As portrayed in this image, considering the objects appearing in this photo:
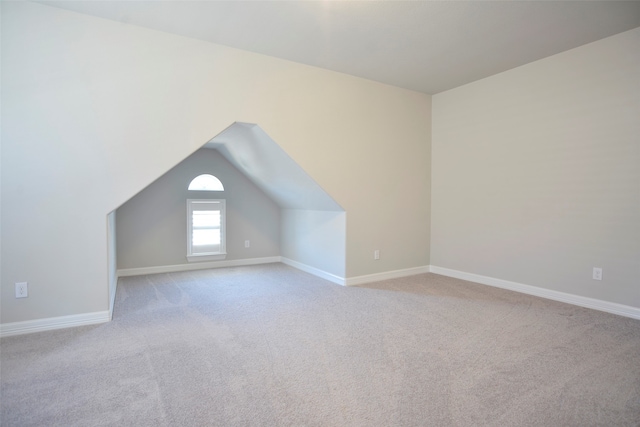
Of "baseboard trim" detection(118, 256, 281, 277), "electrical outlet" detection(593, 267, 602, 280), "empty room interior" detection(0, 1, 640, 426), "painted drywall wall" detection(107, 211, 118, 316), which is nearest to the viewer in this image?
"empty room interior" detection(0, 1, 640, 426)

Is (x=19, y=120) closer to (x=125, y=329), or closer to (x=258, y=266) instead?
(x=125, y=329)

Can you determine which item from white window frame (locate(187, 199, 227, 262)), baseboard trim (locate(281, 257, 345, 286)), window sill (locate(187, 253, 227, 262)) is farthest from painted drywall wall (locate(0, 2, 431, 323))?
window sill (locate(187, 253, 227, 262))

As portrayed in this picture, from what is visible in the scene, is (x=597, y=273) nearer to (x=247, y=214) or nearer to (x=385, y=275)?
(x=385, y=275)

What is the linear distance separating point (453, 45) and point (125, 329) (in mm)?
3809

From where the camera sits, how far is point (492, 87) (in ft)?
13.3

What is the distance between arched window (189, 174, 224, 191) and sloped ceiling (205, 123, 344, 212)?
384 mm

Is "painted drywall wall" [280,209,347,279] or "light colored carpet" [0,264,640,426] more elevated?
"painted drywall wall" [280,209,347,279]

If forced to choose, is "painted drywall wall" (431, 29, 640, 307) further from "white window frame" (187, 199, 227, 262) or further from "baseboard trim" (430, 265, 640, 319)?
"white window frame" (187, 199, 227, 262)

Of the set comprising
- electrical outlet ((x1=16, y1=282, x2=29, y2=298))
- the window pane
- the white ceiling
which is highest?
the white ceiling

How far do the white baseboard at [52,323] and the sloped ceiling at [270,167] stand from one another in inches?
82.3

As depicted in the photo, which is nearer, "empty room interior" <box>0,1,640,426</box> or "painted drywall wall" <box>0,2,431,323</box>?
"empty room interior" <box>0,1,640,426</box>

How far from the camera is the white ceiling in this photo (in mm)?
2598

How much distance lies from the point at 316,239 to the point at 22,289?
3039 mm

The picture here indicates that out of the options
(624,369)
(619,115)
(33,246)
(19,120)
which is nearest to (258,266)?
(33,246)
